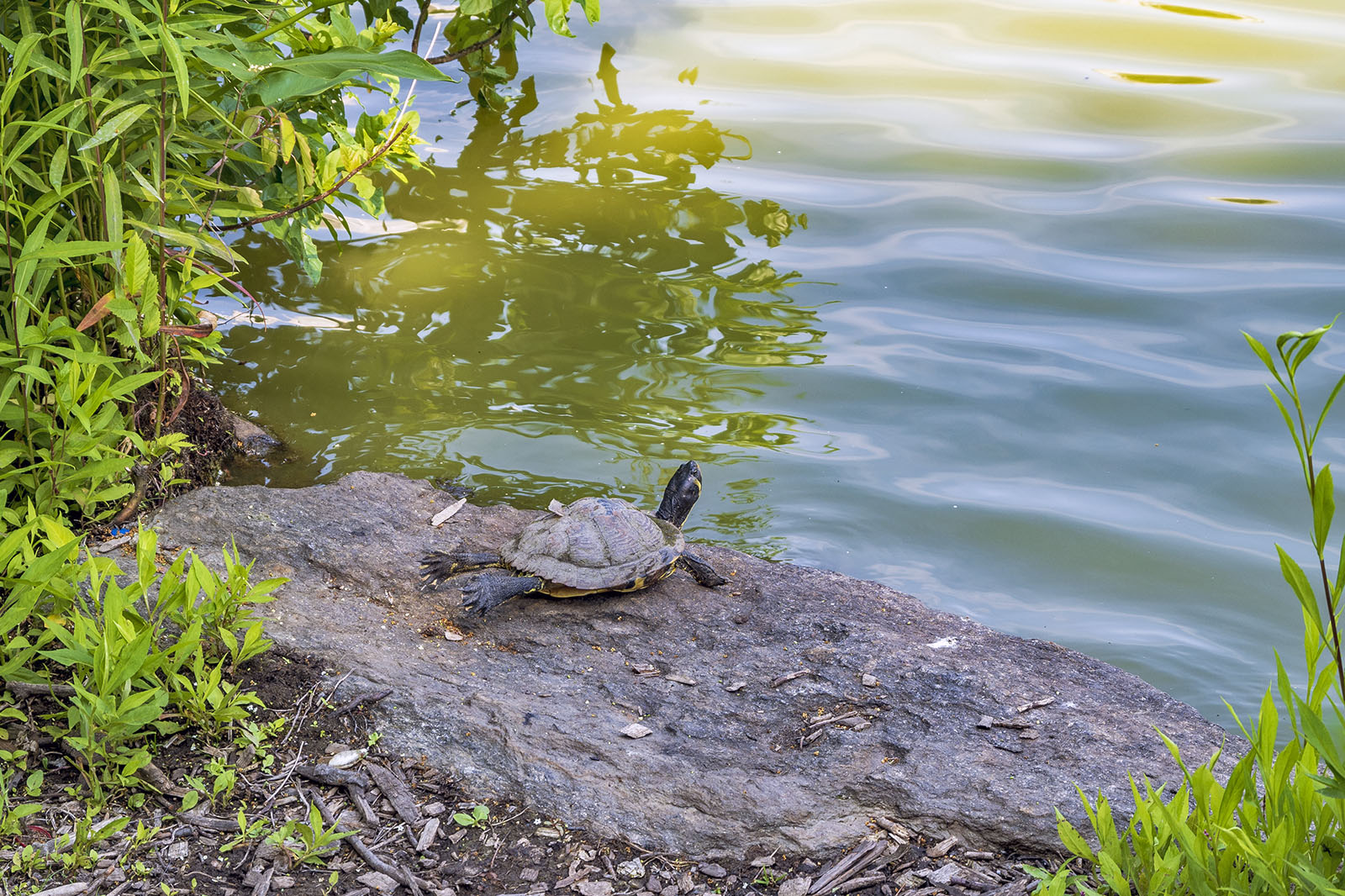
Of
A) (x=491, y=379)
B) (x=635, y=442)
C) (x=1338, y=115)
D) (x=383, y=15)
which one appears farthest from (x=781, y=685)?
(x=1338, y=115)

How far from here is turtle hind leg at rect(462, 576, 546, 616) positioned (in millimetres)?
3234

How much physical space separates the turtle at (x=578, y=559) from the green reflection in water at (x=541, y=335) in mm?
770

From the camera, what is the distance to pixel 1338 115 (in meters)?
7.57

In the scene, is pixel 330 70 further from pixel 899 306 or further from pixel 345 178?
pixel 899 306

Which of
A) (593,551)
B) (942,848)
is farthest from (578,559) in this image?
(942,848)

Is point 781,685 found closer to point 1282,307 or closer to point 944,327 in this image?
point 944,327

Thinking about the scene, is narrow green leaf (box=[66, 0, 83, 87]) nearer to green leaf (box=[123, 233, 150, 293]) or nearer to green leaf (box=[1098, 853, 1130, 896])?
green leaf (box=[123, 233, 150, 293])

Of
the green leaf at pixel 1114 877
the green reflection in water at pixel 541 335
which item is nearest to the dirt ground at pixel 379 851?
the green leaf at pixel 1114 877

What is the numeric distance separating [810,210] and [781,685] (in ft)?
14.9

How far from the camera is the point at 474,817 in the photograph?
2432 millimetres

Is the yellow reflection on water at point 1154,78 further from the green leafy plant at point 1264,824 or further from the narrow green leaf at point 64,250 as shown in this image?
the narrow green leaf at point 64,250

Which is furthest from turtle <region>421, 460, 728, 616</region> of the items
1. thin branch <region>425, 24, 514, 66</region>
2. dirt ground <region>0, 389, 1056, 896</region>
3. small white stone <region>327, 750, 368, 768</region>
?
thin branch <region>425, 24, 514, 66</region>

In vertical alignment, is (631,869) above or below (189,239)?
below

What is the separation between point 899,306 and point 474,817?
4424 mm
